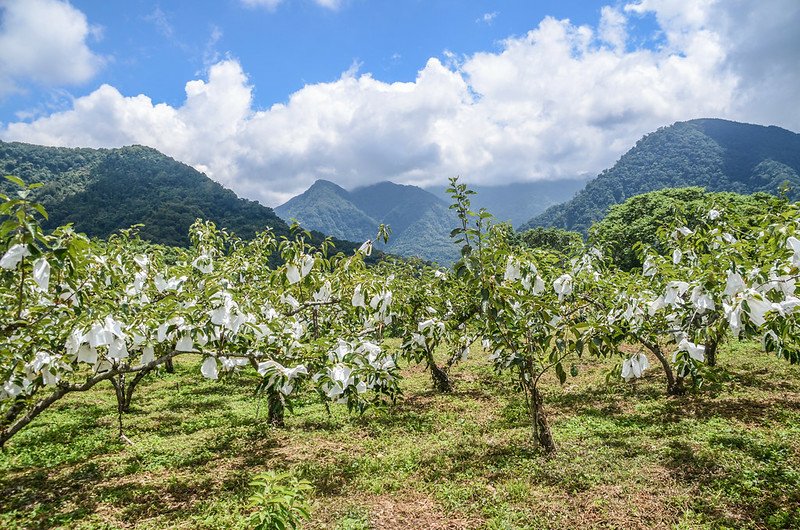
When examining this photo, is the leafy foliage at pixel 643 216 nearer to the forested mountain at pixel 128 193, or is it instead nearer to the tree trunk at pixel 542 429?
the tree trunk at pixel 542 429

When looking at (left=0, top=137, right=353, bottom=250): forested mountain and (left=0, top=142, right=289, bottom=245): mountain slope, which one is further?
(left=0, top=142, right=289, bottom=245): mountain slope

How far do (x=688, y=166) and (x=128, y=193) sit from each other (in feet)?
574

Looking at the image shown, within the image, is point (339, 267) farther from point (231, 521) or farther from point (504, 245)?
point (231, 521)

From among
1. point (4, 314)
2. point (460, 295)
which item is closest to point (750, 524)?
point (460, 295)

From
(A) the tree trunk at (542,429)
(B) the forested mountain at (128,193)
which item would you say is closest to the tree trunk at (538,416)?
(A) the tree trunk at (542,429)

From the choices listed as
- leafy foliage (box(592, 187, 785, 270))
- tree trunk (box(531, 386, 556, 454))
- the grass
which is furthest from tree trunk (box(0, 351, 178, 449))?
leafy foliage (box(592, 187, 785, 270))

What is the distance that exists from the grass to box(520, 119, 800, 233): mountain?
131730 mm

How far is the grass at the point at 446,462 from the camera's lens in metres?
4.80

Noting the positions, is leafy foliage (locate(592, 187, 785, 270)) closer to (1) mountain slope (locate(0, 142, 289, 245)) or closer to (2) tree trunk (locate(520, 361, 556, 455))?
(2) tree trunk (locate(520, 361, 556, 455))

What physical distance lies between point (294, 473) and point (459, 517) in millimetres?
2510

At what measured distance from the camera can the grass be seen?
189 inches

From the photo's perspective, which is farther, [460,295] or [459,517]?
[460,295]

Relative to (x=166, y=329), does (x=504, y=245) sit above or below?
above

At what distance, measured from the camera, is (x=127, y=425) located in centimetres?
870
